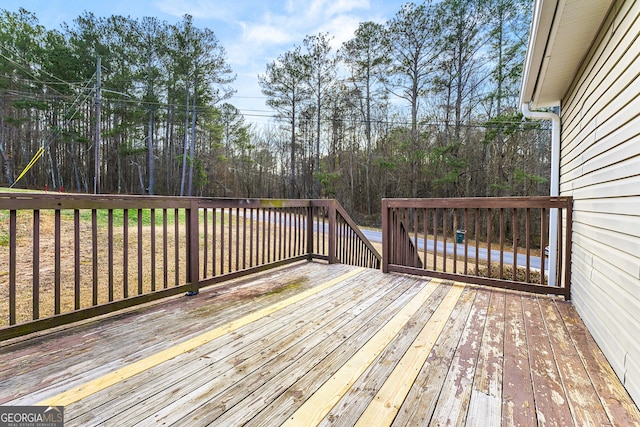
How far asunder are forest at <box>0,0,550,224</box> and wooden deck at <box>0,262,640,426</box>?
34.1 ft

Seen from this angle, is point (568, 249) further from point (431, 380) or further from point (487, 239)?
point (431, 380)

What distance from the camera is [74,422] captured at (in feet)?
3.45

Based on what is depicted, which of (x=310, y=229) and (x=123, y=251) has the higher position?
(x=310, y=229)

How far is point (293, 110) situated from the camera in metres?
14.9

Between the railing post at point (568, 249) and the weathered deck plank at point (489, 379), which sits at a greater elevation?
the railing post at point (568, 249)

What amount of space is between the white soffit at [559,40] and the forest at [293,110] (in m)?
8.51

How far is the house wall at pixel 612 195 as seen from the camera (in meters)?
1.38

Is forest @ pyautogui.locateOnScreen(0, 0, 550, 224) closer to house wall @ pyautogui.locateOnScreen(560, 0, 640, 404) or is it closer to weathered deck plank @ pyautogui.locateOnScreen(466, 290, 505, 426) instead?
house wall @ pyautogui.locateOnScreen(560, 0, 640, 404)

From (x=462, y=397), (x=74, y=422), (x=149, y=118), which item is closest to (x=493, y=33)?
(x=462, y=397)

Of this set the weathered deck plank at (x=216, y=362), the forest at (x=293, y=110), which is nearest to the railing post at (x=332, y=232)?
the weathered deck plank at (x=216, y=362)

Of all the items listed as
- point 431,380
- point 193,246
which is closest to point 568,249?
point 431,380

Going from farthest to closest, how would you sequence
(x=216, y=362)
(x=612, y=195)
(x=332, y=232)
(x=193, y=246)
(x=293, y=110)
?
(x=293, y=110) < (x=332, y=232) < (x=193, y=246) < (x=612, y=195) < (x=216, y=362)

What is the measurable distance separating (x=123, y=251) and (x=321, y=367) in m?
2.19

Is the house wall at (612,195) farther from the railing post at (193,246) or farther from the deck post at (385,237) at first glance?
the railing post at (193,246)
